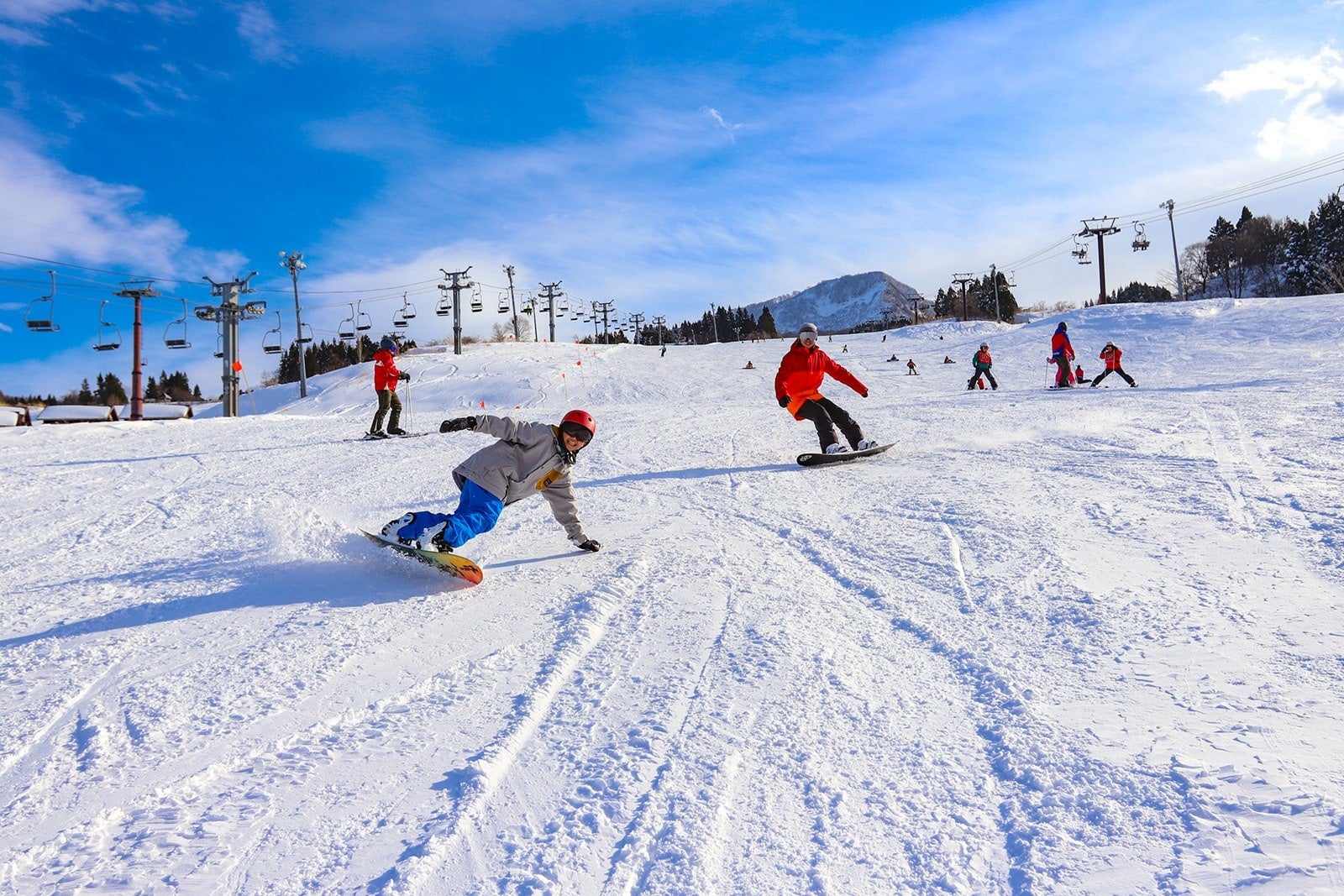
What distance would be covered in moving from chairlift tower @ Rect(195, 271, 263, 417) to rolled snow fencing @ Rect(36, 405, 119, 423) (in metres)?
3.85

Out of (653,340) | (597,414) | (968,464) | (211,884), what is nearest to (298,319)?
(597,414)

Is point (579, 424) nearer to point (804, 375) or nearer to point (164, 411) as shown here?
point (804, 375)

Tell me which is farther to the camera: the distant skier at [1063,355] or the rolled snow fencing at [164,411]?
the rolled snow fencing at [164,411]

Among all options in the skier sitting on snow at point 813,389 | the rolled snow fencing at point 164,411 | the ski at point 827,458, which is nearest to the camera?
the ski at point 827,458

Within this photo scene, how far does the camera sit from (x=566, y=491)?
18.3ft

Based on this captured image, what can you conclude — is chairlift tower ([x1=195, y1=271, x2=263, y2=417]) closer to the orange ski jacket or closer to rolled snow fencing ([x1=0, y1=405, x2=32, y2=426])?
rolled snow fencing ([x1=0, y1=405, x2=32, y2=426])

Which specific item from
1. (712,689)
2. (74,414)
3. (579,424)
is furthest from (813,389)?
(74,414)

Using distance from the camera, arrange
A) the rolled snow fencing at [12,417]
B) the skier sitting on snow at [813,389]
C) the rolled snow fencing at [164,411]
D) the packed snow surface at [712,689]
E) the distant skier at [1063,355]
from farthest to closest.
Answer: the rolled snow fencing at [164,411] → the rolled snow fencing at [12,417] → the distant skier at [1063,355] → the skier sitting on snow at [813,389] → the packed snow surface at [712,689]

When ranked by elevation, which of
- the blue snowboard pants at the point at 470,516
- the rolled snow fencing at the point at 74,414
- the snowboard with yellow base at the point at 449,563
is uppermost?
the rolled snow fencing at the point at 74,414

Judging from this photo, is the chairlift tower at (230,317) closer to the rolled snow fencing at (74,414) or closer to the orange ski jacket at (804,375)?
the rolled snow fencing at (74,414)

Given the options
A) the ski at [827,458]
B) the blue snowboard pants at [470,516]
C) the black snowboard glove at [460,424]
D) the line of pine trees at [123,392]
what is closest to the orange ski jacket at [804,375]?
the ski at [827,458]

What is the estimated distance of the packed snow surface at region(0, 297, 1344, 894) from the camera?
220 cm

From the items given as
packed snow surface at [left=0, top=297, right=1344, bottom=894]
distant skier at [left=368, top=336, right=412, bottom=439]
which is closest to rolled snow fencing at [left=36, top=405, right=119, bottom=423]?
distant skier at [left=368, top=336, right=412, bottom=439]

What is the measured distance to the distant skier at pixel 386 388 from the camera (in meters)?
13.3
